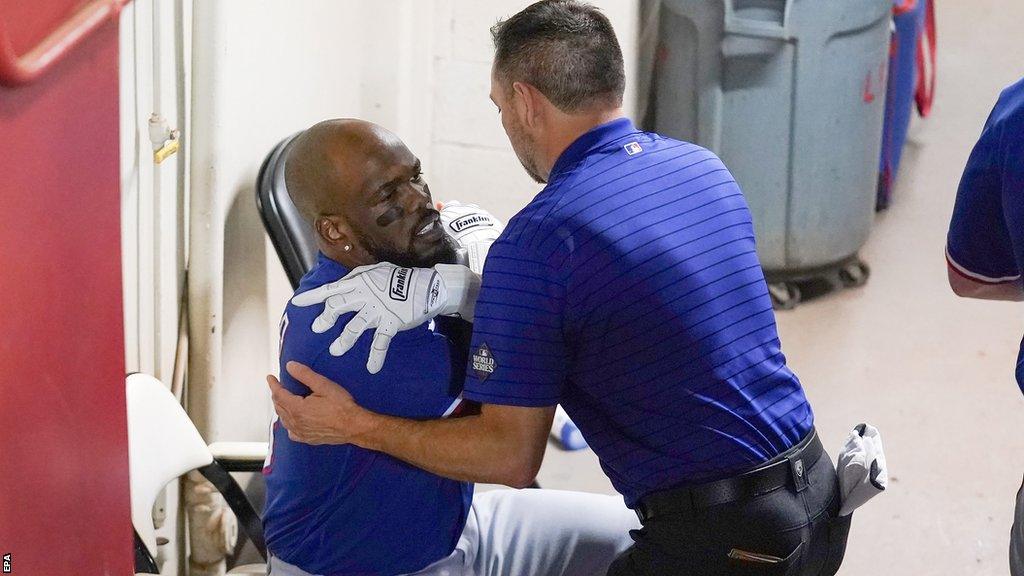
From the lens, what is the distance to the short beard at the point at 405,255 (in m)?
1.66

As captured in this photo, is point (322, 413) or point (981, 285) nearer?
point (322, 413)

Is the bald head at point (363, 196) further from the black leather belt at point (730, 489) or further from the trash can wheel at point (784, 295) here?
the trash can wheel at point (784, 295)

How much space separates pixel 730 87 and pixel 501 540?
2.38 meters

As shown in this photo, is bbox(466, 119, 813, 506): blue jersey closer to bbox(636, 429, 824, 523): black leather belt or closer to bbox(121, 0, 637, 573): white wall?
bbox(636, 429, 824, 523): black leather belt

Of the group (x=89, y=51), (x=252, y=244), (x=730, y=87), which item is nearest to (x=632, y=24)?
(x=730, y=87)

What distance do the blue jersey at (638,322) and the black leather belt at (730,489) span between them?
13 millimetres

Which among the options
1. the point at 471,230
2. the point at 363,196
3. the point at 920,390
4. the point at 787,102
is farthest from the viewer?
the point at 787,102

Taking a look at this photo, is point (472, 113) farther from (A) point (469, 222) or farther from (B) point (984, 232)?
(B) point (984, 232)

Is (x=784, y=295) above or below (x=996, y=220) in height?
below

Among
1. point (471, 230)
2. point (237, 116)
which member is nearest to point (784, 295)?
point (237, 116)

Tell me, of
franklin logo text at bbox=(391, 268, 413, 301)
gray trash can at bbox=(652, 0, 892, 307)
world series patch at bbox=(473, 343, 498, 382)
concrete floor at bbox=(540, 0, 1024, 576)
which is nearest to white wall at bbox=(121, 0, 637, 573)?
gray trash can at bbox=(652, 0, 892, 307)

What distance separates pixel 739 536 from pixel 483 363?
1.43 feet

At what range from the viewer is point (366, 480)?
1641 mm

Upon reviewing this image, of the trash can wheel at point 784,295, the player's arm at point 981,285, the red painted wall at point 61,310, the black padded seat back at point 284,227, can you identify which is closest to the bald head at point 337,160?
the red painted wall at point 61,310
